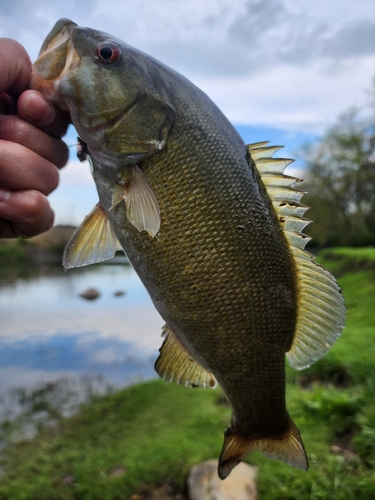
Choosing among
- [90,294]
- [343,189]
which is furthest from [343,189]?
[90,294]

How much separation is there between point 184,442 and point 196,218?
4.94 m

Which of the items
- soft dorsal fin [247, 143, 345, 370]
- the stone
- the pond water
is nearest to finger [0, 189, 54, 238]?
soft dorsal fin [247, 143, 345, 370]

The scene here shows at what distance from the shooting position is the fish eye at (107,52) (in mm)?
1812

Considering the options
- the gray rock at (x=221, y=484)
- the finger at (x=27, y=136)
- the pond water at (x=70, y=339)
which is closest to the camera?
the finger at (x=27, y=136)

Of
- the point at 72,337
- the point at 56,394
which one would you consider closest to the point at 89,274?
the point at 72,337

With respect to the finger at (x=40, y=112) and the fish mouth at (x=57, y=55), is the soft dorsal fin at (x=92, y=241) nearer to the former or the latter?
the finger at (x=40, y=112)

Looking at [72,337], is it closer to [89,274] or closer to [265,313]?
[265,313]

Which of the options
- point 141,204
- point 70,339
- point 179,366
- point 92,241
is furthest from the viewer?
point 70,339

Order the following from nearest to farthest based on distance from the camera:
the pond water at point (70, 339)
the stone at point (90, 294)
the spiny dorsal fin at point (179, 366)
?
1. the spiny dorsal fin at point (179, 366)
2. the pond water at point (70, 339)
3. the stone at point (90, 294)

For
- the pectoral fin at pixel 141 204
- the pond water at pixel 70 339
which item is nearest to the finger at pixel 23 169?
the pectoral fin at pixel 141 204

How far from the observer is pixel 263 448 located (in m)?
2.07

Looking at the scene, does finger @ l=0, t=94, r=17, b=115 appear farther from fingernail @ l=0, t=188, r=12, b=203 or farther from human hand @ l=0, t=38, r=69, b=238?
fingernail @ l=0, t=188, r=12, b=203

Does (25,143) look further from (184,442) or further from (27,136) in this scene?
(184,442)

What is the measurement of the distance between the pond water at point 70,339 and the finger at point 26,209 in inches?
339
